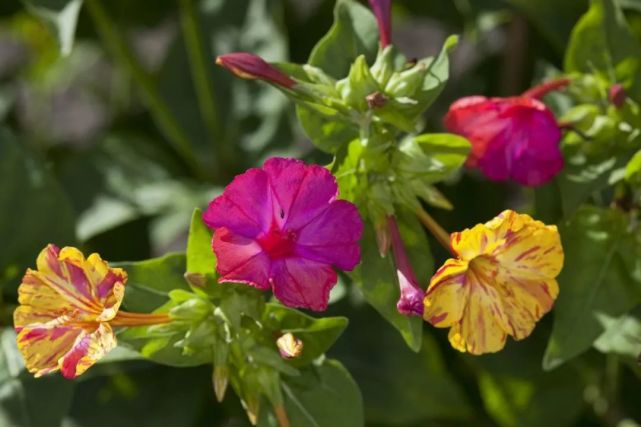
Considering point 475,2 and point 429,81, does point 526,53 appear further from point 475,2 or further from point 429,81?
point 429,81

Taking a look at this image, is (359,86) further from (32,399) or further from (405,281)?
(32,399)

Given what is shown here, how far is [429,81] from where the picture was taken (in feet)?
4.19

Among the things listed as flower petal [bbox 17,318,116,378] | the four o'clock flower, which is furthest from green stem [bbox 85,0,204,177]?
flower petal [bbox 17,318,116,378]

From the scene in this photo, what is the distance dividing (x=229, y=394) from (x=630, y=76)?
28.8 inches

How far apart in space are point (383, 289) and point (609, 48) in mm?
470

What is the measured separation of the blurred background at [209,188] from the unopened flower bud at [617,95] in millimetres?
219

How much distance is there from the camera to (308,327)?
129 centimetres

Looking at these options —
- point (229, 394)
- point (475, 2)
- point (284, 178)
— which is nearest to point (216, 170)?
point (229, 394)

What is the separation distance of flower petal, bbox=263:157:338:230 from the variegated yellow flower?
5.2 inches

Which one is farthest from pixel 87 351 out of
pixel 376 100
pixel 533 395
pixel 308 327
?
pixel 533 395

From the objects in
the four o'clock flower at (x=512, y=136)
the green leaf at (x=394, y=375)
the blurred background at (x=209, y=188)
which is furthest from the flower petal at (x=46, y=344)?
the green leaf at (x=394, y=375)

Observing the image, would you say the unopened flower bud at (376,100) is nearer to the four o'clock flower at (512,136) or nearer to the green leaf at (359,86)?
the green leaf at (359,86)

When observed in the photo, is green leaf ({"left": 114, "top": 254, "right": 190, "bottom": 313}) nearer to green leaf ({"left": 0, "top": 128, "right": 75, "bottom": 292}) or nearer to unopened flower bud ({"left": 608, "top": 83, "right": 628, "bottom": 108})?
green leaf ({"left": 0, "top": 128, "right": 75, "bottom": 292})

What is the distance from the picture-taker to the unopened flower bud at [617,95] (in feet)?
→ 4.50
